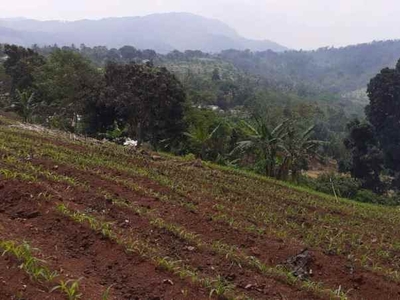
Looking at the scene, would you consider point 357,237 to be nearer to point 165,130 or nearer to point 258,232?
point 258,232

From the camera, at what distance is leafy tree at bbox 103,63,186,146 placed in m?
26.0

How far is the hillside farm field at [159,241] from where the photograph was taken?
17.7 ft

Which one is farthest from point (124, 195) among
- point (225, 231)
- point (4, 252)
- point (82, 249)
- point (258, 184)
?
point (258, 184)

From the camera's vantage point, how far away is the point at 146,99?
1030 inches

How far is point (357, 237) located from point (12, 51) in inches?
1397

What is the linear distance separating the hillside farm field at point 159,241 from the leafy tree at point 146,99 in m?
13.2

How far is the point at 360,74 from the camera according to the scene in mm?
176750

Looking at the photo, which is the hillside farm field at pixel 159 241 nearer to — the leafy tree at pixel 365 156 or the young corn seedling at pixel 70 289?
the young corn seedling at pixel 70 289

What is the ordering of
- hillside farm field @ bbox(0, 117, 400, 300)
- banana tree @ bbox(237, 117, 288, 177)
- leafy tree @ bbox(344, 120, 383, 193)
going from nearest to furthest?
1. hillside farm field @ bbox(0, 117, 400, 300)
2. banana tree @ bbox(237, 117, 288, 177)
3. leafy tree @ bbox(344, 120, 383, 193)

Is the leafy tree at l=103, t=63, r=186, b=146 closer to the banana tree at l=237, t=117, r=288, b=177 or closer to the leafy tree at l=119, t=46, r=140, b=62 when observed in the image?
the banana tree at l=237, t=117, r=288, b=177

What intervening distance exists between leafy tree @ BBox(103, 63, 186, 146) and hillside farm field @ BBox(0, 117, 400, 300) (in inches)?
519

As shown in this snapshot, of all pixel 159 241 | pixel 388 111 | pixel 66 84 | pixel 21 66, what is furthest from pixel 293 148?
pixel 21 66

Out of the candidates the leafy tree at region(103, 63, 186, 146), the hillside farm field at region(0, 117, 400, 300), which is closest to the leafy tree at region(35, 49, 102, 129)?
the leafy tree at region(103, 63, 186, 146)

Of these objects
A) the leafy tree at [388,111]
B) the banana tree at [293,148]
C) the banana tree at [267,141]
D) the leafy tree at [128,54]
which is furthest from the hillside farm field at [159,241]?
the leafy tree at [128,54]
